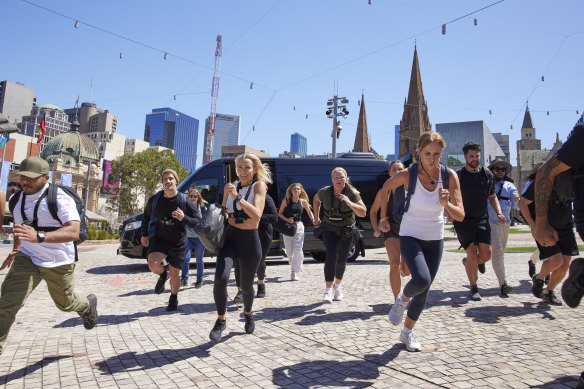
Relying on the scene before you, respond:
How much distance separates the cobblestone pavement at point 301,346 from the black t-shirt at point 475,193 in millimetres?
1170

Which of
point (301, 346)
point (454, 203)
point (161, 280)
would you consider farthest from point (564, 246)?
point (161, 280)

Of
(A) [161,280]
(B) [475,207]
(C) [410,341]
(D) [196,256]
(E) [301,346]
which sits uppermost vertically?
(B) [475,207]

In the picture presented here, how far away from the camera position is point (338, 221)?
18.5ft

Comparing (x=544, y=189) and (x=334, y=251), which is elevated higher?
(x=544, y=189)

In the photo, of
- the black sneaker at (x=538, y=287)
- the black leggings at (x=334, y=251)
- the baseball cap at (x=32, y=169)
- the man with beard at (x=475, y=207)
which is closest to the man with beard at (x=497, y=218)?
the black sneaker at (x=538, y=287)

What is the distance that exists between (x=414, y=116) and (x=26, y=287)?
94232 mm

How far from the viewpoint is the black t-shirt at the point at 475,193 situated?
218 inches

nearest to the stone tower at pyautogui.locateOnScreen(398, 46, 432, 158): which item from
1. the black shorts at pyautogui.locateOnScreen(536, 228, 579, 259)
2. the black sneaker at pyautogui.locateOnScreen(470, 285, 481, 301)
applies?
the black sneaker at pyautogui.locateOnScreen(470, 285, 481, 301)

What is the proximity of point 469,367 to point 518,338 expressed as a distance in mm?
1085

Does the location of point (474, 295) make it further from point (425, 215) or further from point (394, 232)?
point (425, 215)

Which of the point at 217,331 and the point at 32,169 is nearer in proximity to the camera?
the point at 32,169

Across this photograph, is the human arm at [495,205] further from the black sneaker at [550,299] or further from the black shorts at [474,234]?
the black sneaker at [550,299]

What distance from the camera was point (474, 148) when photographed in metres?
5.63

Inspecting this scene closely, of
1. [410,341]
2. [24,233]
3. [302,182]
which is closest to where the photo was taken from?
[24,233]
